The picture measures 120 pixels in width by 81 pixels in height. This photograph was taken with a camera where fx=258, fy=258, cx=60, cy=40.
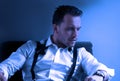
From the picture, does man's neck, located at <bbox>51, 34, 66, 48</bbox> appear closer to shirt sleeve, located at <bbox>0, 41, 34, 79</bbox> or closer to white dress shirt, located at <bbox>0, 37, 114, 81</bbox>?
white dress shirt, located at <bbox>0, 37, 114, 81</bbox>

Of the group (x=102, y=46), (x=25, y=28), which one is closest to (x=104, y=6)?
(x=102, y=46)

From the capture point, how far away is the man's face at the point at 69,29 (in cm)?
170

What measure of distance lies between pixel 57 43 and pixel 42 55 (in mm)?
139

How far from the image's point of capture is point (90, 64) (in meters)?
1.73

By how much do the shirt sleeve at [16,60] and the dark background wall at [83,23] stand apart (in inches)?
8.4

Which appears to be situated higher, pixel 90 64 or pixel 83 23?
pixel 83 23

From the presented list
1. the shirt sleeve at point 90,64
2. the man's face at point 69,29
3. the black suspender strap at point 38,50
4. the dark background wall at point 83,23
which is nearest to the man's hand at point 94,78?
the shirt sleeve at point 90,64

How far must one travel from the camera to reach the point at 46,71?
5.85 feet

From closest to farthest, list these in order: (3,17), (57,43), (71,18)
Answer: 1. (71,18)
2. (57,43)
3. (3,17)

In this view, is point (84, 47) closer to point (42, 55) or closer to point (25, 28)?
point (42, 55)

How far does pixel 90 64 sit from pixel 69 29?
0.27 meters

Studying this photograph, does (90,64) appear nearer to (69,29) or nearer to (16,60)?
(69,29)

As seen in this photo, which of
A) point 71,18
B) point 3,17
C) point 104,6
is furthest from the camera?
point 104,6

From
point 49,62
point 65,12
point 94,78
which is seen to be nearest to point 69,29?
point 65,12
